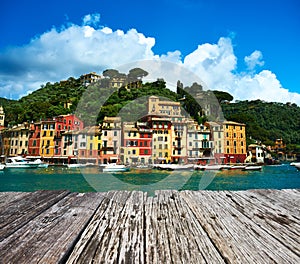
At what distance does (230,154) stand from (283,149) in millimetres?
36436

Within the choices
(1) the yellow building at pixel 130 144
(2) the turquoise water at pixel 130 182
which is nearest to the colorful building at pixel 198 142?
(2) the turquoise water at pixel 130 182

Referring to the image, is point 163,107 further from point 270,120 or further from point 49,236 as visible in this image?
point 270,120

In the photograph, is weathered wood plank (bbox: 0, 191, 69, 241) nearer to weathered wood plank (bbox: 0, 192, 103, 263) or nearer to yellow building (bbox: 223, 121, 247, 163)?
weathered wood plank (bbox: 0, 192, 103, 263)

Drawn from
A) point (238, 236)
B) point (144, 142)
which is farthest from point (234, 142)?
point (238, 236)

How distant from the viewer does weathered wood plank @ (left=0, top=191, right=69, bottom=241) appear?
1.18 m

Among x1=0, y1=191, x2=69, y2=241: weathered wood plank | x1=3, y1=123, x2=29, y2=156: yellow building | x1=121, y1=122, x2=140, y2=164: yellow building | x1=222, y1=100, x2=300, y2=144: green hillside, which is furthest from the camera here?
x1=222, y1=100, x2=300, y2=144: green hillside

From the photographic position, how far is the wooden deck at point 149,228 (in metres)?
0.89

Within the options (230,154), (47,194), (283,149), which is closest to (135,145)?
(230,154)

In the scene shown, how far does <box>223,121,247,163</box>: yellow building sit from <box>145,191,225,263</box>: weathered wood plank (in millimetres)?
43551

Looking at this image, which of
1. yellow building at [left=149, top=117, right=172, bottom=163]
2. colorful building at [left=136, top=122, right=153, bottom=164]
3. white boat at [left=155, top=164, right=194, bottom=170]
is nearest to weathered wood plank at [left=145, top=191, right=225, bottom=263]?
white boat at [left=155, top=164, right=194, bottom=170]

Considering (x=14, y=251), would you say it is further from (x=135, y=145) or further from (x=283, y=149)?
(x=283, y=149)

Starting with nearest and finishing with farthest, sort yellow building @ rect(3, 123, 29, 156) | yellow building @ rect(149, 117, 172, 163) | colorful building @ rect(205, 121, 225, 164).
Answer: yellow building @ rect(149, 117, 172, 163) → colorful building @ rect(205, 121, 225, 164) → yellow building @ rect(3, 123, 29, 156)

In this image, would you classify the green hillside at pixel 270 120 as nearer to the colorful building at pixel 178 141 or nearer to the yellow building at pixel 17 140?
the colorful building at pixel 178 141

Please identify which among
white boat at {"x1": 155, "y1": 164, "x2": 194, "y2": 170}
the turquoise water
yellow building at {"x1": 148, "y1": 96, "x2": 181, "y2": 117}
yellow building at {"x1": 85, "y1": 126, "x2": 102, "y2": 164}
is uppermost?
yellow building at {"x1": 148, "y1": 96, "x2": 181, "y2": 117}
